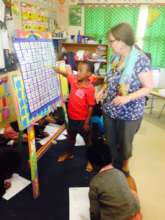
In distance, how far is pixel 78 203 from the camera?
1738 millimetres

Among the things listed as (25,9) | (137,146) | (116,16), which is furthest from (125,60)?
(116,16)

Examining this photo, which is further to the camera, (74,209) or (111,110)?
(111,110)

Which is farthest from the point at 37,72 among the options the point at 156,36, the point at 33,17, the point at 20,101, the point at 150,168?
the point at 156,36

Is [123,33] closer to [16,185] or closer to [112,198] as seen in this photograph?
[112,198]

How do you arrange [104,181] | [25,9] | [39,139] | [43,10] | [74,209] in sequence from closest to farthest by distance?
[104,181] < [74,209] < [39,139] < [25,9] < [43,10]

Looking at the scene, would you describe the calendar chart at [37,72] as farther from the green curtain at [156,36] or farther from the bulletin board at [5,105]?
the green curtain at [156,36]

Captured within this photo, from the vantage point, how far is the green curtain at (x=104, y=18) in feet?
14.4

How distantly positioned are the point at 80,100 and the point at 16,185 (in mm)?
971

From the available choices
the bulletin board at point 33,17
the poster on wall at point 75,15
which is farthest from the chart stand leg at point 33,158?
the poster on wall at point 75,15

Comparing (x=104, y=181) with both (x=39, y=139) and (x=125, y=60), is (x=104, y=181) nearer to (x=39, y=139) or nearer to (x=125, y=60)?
(x=125, y=60)

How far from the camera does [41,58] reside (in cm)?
183

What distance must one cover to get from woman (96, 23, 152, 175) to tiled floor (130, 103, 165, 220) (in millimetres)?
308

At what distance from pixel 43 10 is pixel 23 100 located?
9.35 feet

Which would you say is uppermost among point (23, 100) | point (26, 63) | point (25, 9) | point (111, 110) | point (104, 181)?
point (25, 9)
